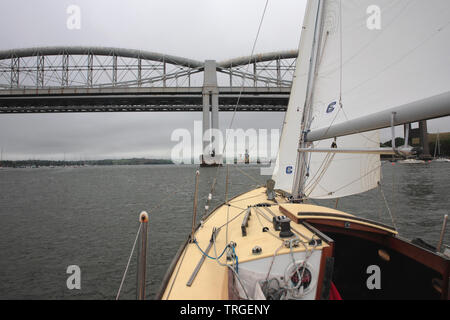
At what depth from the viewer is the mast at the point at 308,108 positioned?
14.0 ft

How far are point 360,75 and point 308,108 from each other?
1308mm

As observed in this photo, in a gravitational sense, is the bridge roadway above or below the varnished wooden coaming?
above

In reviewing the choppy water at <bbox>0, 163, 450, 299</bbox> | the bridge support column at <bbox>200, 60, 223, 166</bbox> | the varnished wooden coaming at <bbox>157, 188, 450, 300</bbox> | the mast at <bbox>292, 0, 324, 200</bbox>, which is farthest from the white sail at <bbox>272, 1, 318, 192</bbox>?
the bridge support column at <bbox>200, 60, 223, 166</bbox>

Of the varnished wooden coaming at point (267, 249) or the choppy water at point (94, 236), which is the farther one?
the choppy water at point (94, 236)

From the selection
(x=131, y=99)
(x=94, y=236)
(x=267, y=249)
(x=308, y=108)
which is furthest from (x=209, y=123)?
(x=267, y=249)

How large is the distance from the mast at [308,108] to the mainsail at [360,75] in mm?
29

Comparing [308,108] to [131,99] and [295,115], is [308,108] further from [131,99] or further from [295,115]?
[131,99]

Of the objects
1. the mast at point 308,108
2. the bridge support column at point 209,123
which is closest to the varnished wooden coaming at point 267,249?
the mast at point 308,108

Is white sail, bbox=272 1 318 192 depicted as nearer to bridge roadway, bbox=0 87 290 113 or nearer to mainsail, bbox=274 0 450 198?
mainsail, bbox=274 0 450 198

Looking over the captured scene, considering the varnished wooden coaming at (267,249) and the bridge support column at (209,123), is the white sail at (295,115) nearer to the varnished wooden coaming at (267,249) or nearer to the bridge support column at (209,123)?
the varnished wooden coaming at (267,249)

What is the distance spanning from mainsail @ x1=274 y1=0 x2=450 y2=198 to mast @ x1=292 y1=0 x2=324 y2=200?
3 cm

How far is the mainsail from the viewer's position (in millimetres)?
2129
